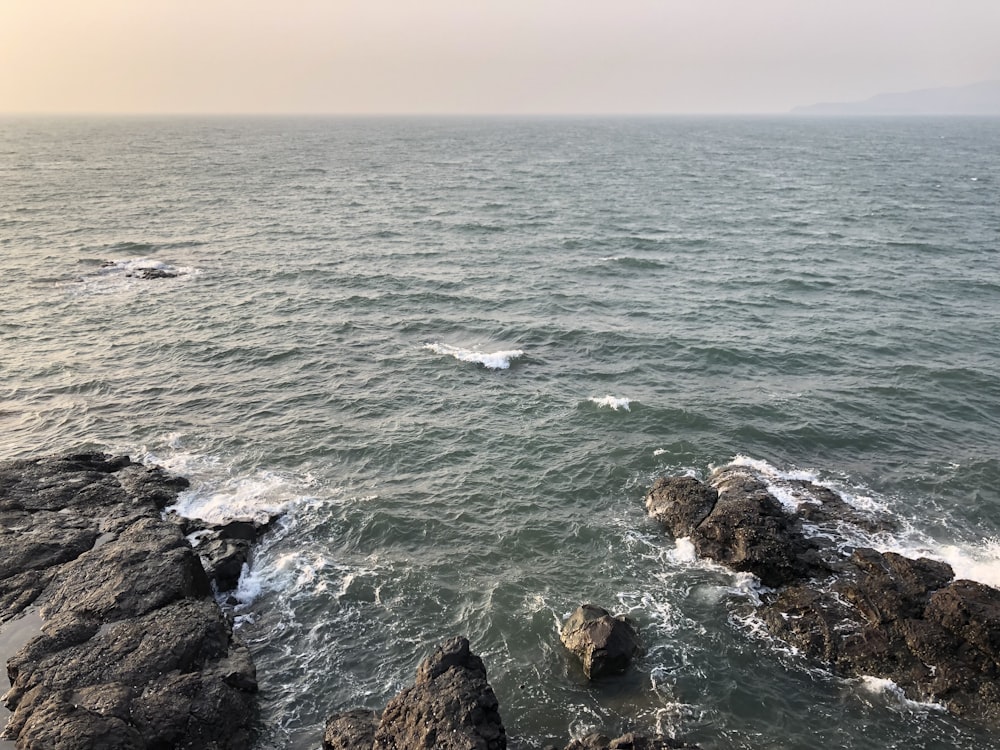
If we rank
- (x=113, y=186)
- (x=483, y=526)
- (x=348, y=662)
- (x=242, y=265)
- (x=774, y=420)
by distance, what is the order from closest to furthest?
(x=348, y=662)
(x=483, y=526)
(x=774, y=420)
(x=242, y=265)
(x=113, y=186)

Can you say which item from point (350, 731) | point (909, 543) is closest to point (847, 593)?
point (909, 543)

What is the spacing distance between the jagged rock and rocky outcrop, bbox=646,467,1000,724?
1382cm

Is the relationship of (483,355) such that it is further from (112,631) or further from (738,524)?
(112,631)

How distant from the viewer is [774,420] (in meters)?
35.5

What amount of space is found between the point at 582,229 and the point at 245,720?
6778 centimetres

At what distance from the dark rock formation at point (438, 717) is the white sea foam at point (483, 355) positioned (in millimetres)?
25858

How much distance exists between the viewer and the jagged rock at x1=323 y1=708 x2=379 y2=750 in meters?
17.3

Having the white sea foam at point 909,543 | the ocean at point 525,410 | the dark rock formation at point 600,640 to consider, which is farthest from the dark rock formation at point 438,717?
the white sea foam at point 909,543

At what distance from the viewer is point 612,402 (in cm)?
3772

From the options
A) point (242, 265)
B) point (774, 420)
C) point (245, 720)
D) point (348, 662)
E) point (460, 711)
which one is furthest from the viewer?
point (242, 265)

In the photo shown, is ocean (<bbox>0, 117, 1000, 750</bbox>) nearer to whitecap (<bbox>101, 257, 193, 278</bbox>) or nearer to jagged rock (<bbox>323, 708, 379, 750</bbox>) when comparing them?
whitecap (<bbox>101, 257, 193, 278</bbox>)

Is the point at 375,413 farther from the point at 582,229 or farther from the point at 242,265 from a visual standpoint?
the point at 582,229

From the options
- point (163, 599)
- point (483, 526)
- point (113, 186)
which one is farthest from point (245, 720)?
point (113, 186)

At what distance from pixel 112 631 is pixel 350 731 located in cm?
863
